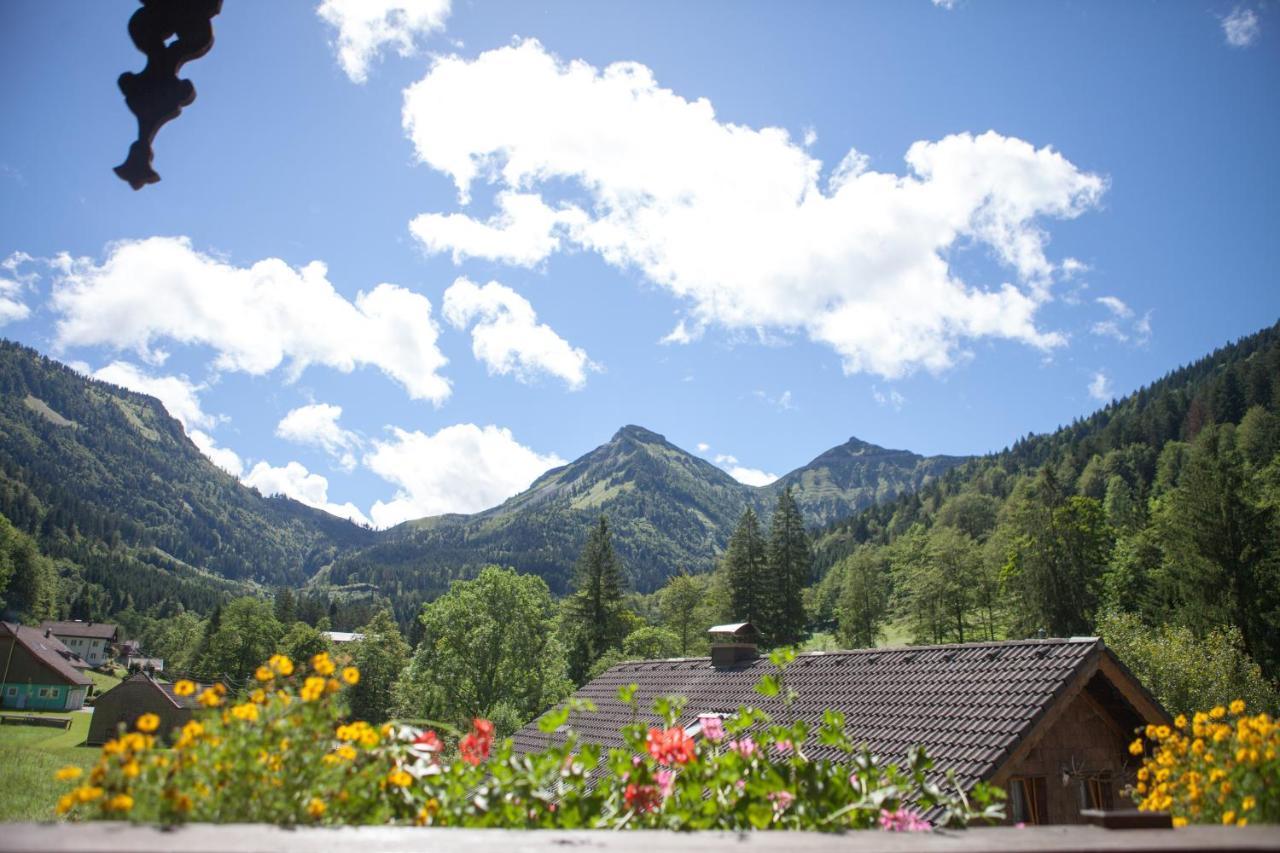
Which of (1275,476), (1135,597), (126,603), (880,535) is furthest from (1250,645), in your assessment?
(126,603)

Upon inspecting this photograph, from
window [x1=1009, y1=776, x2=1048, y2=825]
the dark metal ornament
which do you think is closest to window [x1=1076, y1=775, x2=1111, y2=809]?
window [x1=1009, y1=776, x2=1048, y2=825]

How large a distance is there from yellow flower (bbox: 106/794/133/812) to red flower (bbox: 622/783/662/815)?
4.83 ft

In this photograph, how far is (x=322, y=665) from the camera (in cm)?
257

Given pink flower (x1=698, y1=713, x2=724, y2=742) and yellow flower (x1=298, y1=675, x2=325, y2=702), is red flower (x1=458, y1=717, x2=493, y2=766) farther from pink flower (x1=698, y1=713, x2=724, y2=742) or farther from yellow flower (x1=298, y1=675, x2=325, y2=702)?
pink flower (x1=698, y1=713, x2=724, y2=742)

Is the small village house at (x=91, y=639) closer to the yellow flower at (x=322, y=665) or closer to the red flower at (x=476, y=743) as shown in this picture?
the red flower at (x=476, y=743)

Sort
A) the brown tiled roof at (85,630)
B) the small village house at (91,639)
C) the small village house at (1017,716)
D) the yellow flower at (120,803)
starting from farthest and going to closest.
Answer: the small village house at (91,639)
the brown tiled roof at (85,630)
the small village house at (1017,716)
the yellow flower at (120,803)

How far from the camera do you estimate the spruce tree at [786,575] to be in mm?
60750

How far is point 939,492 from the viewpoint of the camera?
5320 inches

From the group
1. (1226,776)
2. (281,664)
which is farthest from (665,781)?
(1226,776)

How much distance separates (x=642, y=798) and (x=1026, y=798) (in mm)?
10011

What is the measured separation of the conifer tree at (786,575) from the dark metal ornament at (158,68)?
59.0 metres

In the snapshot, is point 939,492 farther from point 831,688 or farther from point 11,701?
point 11,701

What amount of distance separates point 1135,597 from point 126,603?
551 ft

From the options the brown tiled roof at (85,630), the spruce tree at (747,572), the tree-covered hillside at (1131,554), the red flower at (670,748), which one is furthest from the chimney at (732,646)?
the brown tiled roof at (85,630)
